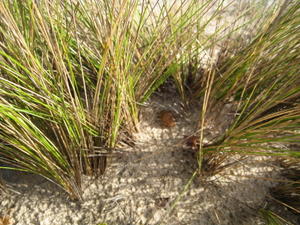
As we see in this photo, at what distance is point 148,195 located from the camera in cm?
93

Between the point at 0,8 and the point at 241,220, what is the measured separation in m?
0.99

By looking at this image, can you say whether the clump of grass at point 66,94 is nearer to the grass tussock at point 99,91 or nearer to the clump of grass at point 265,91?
the grass tussock at point 99,91

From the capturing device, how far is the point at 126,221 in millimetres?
883

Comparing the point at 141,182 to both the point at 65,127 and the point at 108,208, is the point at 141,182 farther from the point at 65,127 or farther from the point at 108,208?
the point at 65,127

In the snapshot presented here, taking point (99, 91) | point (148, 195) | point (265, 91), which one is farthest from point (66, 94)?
point (265, 91)

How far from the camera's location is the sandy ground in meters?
0.89

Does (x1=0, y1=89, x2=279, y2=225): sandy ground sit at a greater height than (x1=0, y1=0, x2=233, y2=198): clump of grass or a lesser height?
lesser

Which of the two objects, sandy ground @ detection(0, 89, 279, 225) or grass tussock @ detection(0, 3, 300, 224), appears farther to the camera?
sandy ground @ detection(0, 89, 279, 225)

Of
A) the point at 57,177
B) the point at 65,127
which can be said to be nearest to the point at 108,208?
the point at 57,177

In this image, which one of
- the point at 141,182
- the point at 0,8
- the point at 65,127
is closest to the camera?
the point at 0,8

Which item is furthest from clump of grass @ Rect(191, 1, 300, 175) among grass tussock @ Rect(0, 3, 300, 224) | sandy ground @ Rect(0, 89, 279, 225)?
sandy ground @ Rect(0, 89, 279, 225)

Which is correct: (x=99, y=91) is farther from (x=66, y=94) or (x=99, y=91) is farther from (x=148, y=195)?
(x=148, y=195)

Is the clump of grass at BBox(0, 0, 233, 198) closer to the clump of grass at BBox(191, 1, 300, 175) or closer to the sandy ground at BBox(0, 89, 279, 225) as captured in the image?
the sandy ground at BBox(0, 89, 279, 225)

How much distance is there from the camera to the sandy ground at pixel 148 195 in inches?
35.2
